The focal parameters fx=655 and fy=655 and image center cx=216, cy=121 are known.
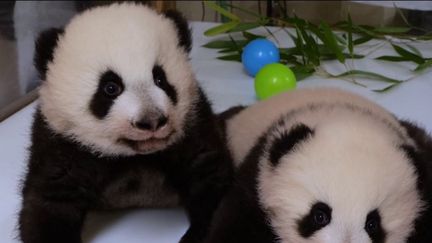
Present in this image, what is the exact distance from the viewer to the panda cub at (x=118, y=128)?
1027 mm

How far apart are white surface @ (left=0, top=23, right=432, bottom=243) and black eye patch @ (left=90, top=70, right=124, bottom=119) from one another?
0.29 metres

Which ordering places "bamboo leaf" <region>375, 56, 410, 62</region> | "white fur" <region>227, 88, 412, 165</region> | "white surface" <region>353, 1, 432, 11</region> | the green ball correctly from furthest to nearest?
"white surface" <region>353, 1, 432, 11</region> < "bamboo leaf" <region>375, 56, 410, 62</region> < the green ball < "white fur" <region>227, 88, 412, 165</region>

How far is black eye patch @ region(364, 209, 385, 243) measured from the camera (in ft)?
3.07

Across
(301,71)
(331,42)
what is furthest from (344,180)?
(331,42)

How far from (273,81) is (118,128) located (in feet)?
2.53

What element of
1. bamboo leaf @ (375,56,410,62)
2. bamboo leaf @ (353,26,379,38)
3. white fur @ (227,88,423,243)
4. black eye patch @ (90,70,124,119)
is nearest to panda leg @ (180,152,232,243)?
white fur @ (227,88,423,243)

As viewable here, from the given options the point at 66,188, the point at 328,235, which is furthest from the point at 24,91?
the point at 328,235

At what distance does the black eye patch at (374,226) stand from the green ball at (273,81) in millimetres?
772

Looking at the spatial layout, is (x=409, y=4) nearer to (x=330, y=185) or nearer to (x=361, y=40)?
(x=361, y=40)

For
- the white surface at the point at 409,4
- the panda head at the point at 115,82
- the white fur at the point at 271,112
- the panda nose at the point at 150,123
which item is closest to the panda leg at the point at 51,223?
the panda head at the point at 115,82

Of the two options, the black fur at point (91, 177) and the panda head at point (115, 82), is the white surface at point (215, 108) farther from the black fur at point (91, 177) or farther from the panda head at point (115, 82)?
the panda head at point (115, 82)

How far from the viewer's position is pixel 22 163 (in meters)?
1.47

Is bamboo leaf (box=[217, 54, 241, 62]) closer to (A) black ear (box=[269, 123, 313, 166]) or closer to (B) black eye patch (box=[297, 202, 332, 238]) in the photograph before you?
(A) black ear (box=[269, 123, 313, 166])

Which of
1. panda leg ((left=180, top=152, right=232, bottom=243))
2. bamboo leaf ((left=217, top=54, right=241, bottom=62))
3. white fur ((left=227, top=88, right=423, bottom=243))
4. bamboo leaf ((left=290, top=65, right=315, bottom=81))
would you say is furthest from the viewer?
bamboo leaf ((left=217, top=54, right=241, bottom=62))
